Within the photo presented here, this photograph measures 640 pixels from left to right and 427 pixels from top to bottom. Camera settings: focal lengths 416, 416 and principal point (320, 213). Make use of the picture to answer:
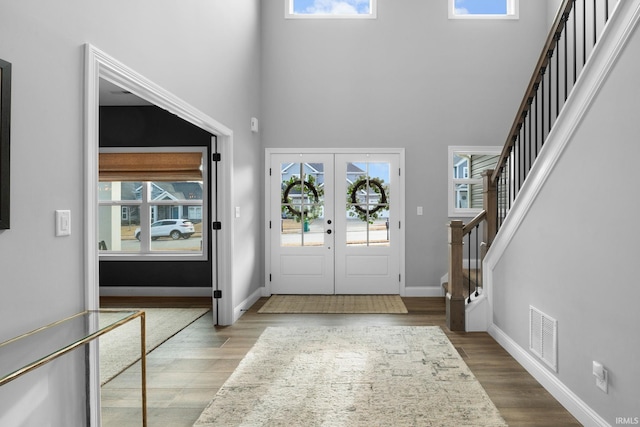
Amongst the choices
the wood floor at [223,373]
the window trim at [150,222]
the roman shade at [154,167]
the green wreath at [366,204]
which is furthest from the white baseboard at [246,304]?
the roman shade at [154,167]

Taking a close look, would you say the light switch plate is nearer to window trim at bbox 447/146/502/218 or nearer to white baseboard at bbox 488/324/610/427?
white baseboard at bbox 488/324/610/427

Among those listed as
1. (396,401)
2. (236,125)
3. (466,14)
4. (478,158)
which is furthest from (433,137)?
(396,401)

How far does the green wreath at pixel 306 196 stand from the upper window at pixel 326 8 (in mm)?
2216

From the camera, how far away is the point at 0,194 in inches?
59.6

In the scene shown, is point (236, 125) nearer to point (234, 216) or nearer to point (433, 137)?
point (234, 216)

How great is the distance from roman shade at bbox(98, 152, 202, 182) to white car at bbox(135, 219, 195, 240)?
24.6 inches

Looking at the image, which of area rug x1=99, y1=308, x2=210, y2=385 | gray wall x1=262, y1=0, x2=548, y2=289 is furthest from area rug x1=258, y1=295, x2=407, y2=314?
area rug x1=99, y1=308, x2=210, y2=385

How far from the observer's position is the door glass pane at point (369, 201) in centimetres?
571

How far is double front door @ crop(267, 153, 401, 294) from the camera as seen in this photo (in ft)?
18.8

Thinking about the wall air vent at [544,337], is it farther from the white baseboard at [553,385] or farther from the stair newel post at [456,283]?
the stair newel post at [456,283]

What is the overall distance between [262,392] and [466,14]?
17.7ft

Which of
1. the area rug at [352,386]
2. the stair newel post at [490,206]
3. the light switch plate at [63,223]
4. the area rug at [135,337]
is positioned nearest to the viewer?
the light switch plate at [63,223]

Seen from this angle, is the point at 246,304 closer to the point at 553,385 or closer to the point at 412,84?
the point at 553,385

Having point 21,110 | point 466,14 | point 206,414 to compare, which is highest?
point 466,14
